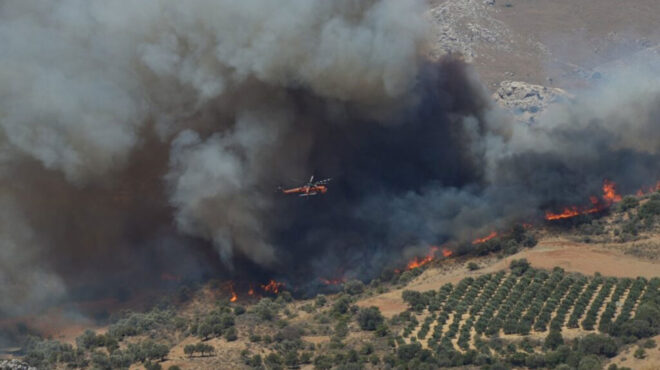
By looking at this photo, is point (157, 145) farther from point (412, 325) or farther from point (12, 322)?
point (412, 325)

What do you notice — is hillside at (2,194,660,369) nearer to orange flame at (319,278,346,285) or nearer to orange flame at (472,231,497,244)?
orange flame at (472,231,497,244)

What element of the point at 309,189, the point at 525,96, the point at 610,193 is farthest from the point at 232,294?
the point at 525,96

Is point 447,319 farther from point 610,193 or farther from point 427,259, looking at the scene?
point 610,193

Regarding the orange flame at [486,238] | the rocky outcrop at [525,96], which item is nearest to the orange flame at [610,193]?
the orange flame at [486,238]

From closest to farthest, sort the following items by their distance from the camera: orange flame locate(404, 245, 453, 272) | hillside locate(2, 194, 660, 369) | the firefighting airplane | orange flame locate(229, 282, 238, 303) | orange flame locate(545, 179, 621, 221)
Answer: hillside locate(2, 194, 660, 369)
orange flame locate(229, 282, 238, 303)
the firefighting airplane
orange flame locate(404, 245, 453, 272)
orange flame locate(545, 179, 621, 221)

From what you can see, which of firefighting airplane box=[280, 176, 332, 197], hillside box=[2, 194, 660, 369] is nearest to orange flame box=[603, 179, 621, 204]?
hillside box=[2, 194, 660, 369]

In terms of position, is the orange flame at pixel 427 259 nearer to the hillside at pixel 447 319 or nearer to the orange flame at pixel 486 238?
the hillside at pixel 447 319
